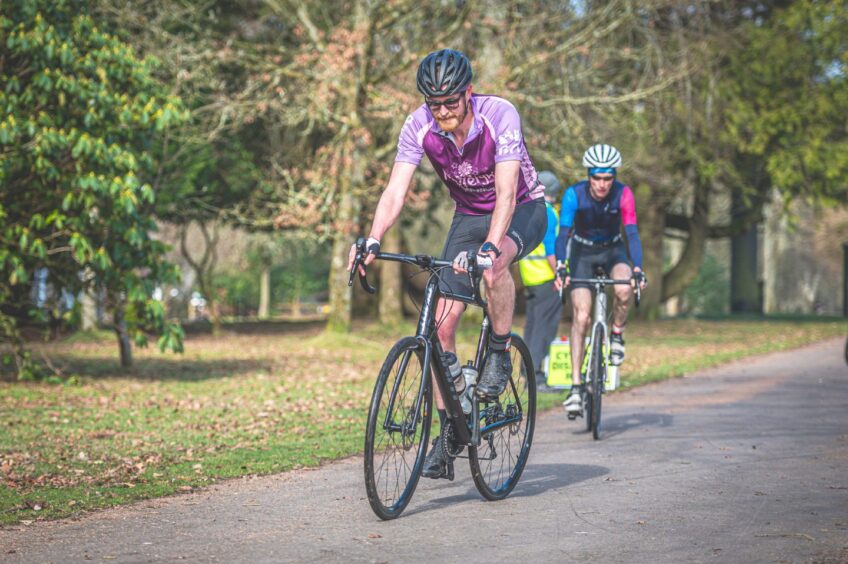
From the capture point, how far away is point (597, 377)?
9.25 m

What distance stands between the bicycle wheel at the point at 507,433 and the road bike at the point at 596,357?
6.64 feet

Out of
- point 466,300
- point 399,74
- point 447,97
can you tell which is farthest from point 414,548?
point 399,74

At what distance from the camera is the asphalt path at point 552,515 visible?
5.26 meters

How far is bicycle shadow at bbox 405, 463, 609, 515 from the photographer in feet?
21.5

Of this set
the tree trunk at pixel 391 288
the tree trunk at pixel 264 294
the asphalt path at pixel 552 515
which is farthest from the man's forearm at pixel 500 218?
the tree trunk at pixel 264 294

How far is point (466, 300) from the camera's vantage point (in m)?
6.27

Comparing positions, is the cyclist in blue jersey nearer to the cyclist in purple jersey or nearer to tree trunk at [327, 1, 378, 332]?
the cyclist in purple jersey

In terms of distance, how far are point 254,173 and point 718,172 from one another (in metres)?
10.8

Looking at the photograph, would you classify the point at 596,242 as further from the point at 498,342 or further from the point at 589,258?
the point at 498,342

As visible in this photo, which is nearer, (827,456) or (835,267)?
(827,456)

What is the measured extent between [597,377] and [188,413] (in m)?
4.38

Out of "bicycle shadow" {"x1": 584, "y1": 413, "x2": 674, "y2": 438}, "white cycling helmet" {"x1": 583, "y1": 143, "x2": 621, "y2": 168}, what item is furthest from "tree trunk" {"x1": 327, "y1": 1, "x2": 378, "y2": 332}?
"white cycling helmet" {"x1": 583, "y1": 143, "x2": 621, "y2": 168}

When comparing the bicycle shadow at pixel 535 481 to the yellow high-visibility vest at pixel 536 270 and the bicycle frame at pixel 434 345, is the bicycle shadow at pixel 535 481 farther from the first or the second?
the yellow high-visibility vest at pixel 536 270

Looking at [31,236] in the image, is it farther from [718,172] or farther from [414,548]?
[718,172]
